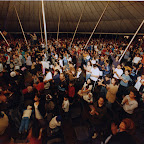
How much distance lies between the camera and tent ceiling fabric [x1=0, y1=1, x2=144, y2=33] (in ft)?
54.7

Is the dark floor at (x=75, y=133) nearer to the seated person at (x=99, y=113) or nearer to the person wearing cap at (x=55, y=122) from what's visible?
the person wearing cap at (x=55, y=122)

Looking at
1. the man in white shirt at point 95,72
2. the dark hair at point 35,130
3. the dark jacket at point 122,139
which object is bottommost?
the dark hair at point 35,130

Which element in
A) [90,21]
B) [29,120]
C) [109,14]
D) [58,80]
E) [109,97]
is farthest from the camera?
[90,21]

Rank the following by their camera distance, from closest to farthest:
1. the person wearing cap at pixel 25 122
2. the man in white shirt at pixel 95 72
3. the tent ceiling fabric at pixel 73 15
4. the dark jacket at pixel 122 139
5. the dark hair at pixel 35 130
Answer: the dark jacket at pixel 122 139 < the person wearing cap at pixel 25 122 < the dark hair at pixel 35 130 < the man in white shirt at pixel 95 72 < the tent ceiling fabric at pixel 73 15

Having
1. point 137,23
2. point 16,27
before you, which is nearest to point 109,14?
point 137,23

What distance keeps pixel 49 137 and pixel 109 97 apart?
2504 mm

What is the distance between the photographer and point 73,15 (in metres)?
19.4

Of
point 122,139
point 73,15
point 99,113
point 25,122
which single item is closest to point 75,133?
point 99,113

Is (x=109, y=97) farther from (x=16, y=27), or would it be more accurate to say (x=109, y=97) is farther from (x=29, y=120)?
(x=16, y=27)

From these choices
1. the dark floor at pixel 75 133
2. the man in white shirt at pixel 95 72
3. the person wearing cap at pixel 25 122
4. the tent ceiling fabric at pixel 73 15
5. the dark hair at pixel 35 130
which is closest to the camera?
the person wearing cap at pixel 25 122

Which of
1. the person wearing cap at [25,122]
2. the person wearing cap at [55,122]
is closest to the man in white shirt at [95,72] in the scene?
the person wearing cap at [55,122]

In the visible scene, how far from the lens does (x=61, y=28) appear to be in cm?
2002

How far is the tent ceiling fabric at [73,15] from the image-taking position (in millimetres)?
16688

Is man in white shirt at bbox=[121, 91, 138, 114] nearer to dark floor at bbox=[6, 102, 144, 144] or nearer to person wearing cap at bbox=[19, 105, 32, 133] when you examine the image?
dark floor at bbox=[6, 102, 144, 144]
